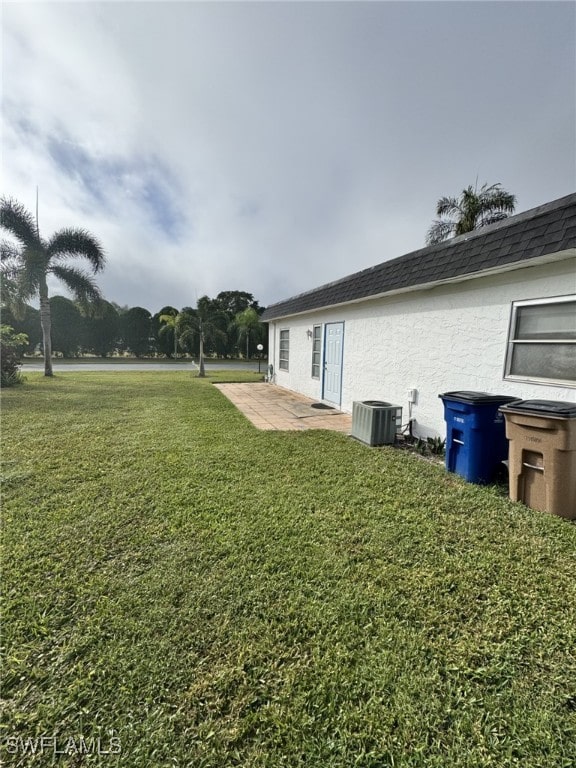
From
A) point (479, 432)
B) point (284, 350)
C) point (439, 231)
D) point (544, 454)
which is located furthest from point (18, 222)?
point (439, 231)

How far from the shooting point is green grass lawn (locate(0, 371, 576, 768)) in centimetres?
134

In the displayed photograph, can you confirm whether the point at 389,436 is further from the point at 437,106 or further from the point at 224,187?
the point at 224,187

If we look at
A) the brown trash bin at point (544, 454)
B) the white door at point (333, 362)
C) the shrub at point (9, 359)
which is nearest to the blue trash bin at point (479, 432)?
the brown trash bin at point (544, 454)

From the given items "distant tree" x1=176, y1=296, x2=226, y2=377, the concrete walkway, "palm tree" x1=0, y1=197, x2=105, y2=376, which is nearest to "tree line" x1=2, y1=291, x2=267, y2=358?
"distant tree" x1=176, y1=296, x2=226, y2=377

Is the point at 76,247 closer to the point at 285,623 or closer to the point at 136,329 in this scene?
the point at 285,623

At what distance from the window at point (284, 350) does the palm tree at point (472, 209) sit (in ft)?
31.1

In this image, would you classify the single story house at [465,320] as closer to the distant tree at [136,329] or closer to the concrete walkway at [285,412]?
the concrete walkway at [285,412]

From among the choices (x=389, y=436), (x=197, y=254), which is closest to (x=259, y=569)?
(x=389, y=436)

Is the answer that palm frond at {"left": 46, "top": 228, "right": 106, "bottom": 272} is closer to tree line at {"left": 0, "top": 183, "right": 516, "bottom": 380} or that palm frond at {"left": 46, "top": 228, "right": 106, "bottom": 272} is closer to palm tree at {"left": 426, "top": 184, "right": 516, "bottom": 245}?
tree line at {"left": 0, "top": 183, "right": 516, "bottom": 380}

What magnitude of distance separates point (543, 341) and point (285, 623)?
414 centimetres

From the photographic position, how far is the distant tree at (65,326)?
28859mm

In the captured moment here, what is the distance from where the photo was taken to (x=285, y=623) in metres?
1.89

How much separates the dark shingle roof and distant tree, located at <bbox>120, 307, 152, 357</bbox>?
30263mm

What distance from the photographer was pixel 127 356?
33.9 meters
